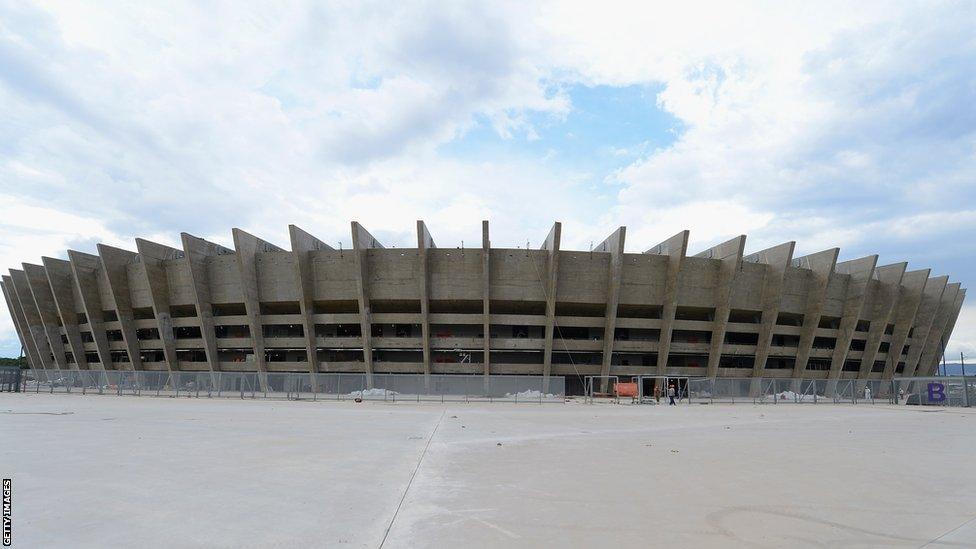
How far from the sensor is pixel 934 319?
65062mm

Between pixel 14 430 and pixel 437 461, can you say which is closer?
pixel 437 461

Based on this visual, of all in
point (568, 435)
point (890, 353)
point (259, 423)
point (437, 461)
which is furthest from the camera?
point (890, 353)

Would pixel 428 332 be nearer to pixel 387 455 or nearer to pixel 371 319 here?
pixel 371 319

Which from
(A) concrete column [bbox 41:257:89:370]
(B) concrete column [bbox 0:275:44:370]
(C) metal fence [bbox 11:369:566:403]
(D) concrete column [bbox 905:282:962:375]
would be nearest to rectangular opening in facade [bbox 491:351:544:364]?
(C) metal fence [bbox 11:369:566:403]

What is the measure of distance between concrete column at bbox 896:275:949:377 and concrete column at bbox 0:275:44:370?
104 metres

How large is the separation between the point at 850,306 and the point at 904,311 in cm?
1049

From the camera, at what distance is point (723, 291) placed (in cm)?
4666

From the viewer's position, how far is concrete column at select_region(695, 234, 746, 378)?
45.3 metres

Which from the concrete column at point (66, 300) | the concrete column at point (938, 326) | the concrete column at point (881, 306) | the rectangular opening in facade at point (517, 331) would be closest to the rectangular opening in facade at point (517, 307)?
the rectangular opening in facade at point (517, 331)

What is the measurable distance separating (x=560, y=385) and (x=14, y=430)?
1158 inches

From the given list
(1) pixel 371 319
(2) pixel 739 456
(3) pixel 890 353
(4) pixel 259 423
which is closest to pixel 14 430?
(4) pixel 259 423

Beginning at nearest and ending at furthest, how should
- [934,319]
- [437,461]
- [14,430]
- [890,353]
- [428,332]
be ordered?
[437,461] < [14,430] < [428,332] < [890,353] < [934,319]

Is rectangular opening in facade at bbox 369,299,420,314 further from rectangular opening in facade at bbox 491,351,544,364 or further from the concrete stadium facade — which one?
rectangular opening in facade at bbox 491,351,544,364

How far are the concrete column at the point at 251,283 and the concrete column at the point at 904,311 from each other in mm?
62103
